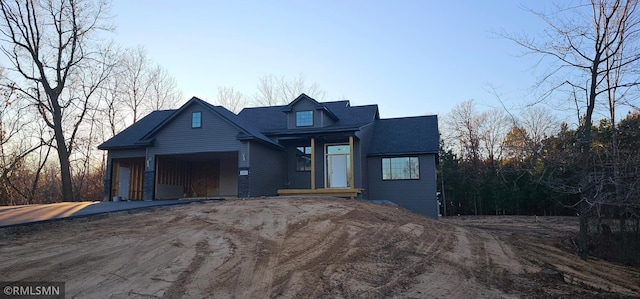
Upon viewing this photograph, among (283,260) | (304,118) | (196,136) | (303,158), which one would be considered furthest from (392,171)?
(283,260)

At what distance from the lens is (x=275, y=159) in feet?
61.6

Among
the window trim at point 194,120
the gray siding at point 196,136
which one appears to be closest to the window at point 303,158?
the gray siding at point 196,136

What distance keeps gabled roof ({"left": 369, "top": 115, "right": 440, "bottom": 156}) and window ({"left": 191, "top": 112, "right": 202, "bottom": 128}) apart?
813cm

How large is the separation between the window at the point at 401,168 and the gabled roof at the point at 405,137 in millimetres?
453

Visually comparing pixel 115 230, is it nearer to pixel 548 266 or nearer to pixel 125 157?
pixel 548 266

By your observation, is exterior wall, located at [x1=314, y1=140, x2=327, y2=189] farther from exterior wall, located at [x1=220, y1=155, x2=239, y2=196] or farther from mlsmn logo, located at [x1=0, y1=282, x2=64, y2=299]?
mlsmn logo, located at [x1=0, y1=282, x2=64, y2=299]

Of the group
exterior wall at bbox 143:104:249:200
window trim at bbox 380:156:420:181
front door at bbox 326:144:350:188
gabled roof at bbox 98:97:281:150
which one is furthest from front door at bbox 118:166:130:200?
window trim at bbox 380:156:420:181

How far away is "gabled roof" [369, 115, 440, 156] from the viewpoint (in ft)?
63.0

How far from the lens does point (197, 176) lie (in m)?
22.1

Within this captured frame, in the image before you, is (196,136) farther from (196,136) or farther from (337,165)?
(337,165)

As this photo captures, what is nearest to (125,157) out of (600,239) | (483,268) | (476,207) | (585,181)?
(483,268)

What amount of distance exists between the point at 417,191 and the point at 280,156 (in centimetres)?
666

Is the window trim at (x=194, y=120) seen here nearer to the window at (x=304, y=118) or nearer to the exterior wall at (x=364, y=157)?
the window at (x=304, y=118)

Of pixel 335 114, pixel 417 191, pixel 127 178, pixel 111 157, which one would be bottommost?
pixel 417 191
